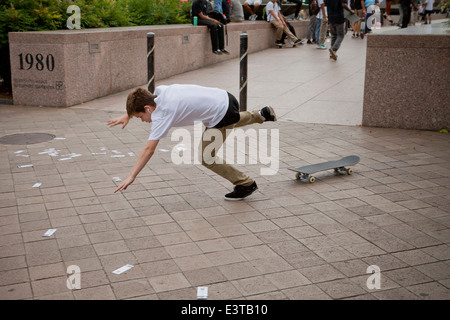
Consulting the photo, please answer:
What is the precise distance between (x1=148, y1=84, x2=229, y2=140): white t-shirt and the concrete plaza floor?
0.91 meters

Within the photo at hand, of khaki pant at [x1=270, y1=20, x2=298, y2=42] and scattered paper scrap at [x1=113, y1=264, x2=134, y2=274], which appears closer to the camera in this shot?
scattered paper scrap at [x1=113, y1=264, x2=134, y2=274]

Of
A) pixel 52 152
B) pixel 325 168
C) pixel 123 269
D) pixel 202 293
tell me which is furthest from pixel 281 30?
pixel 202 293

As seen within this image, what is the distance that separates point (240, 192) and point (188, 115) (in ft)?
3.60

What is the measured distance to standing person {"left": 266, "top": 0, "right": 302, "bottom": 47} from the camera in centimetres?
1978

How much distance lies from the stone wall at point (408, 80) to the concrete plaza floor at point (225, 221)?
0.31 metres

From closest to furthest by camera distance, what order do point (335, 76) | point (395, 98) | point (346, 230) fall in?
1. point (346, 230)
2. point (395, 98)
3. point (335, 76)

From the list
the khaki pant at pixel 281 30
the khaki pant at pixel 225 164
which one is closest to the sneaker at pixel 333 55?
the khaki pant at pixel 281 30

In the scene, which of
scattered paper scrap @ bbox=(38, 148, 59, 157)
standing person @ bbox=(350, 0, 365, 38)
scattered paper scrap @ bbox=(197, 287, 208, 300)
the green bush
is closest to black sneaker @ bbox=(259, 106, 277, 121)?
scattered paper scrap @ bbox=(197, 287, 208, 300)

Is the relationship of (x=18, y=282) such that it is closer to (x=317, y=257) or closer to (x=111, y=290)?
(x=111, y=290)

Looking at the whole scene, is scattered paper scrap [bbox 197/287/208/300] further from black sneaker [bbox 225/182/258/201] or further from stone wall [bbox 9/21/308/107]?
stone wall [bbox 9/21/308/107]

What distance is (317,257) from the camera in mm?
4363

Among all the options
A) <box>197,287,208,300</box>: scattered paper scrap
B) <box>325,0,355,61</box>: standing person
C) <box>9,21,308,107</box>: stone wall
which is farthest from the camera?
<box>325,0,355,61</box>: standing person
